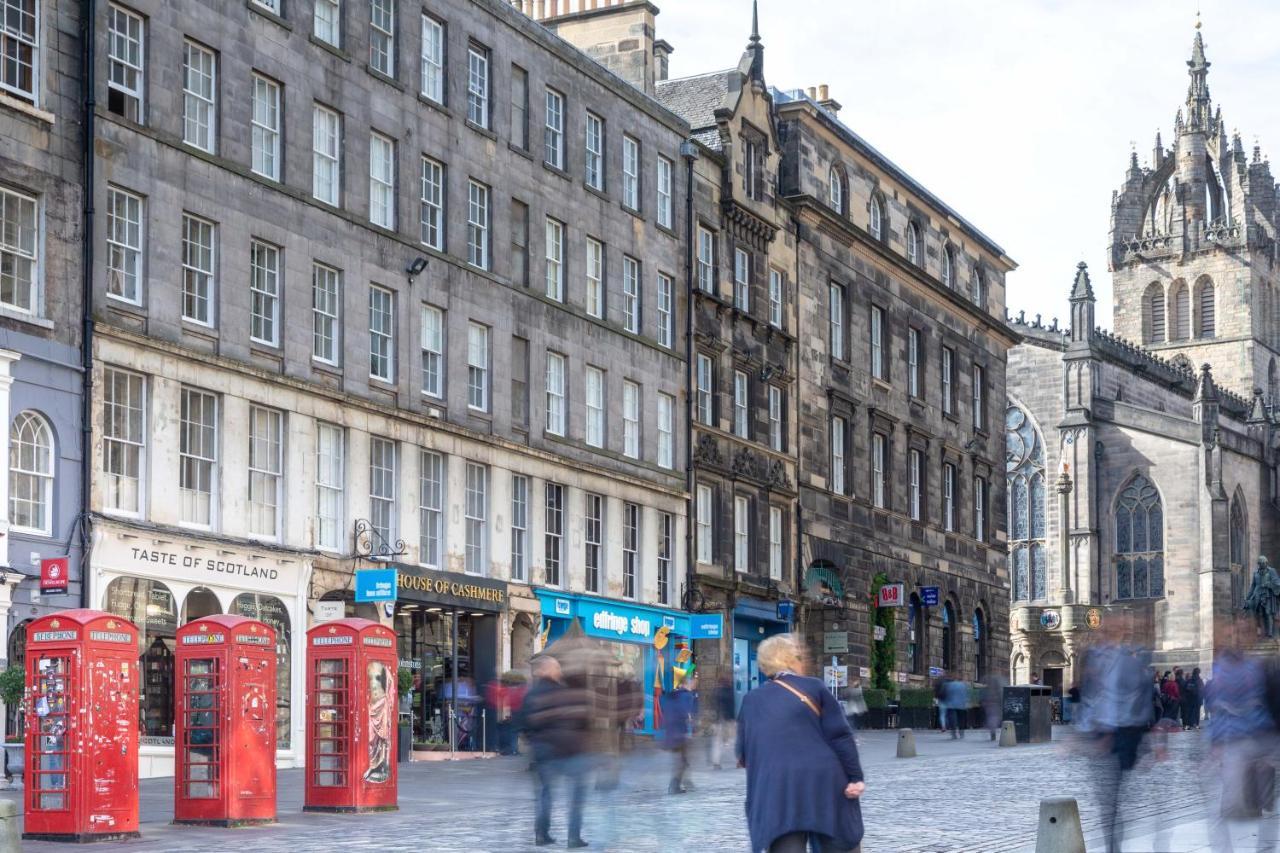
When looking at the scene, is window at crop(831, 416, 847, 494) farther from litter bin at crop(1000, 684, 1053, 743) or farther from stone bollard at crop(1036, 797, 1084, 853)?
stone bollard at crop(1036, 797, 1084, 853)

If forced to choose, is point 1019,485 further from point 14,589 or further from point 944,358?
point 14,589

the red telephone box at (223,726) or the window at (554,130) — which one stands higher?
the window at (554,130)

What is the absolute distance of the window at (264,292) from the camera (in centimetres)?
3284

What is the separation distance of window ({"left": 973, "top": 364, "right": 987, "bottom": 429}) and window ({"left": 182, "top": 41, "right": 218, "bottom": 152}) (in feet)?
114

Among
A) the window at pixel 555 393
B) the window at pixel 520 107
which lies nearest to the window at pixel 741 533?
the window at pixel 555 393

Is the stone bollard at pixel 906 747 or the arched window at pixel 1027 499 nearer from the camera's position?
the stone bollard at pixel 906 747

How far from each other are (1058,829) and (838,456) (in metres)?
39.2

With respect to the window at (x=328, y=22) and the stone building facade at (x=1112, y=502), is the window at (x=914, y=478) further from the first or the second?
the stone building facade at (x=1112, y=502)

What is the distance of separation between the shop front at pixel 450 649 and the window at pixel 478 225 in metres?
5.74

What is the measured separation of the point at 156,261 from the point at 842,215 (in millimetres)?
25588

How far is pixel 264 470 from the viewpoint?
107ft

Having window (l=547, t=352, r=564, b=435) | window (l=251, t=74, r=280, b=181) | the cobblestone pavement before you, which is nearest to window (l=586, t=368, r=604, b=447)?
window (l=547, t=352, r=564, b=435)

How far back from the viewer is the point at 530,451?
39656 millimetres

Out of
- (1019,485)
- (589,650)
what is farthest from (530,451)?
(1019,485)
